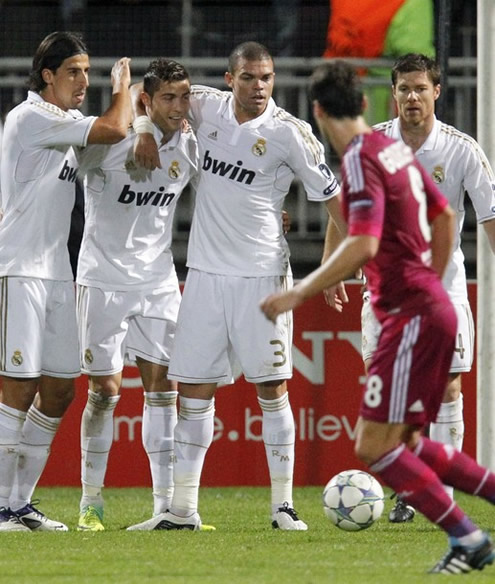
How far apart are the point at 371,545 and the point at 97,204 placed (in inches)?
93.2

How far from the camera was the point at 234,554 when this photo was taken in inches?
252

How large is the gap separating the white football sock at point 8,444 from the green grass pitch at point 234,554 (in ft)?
1.16

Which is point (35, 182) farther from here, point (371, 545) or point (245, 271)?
point (371, 545)

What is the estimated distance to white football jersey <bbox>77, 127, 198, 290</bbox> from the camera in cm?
767

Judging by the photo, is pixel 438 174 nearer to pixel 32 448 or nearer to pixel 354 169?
pixel 354 169

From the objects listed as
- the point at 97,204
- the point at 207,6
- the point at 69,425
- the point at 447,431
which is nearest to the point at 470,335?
the point at 447,431

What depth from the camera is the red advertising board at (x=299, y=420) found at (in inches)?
403

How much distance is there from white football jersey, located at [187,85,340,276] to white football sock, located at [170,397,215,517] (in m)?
0.73

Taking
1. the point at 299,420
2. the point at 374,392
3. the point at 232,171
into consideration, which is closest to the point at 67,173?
the point at 232,171

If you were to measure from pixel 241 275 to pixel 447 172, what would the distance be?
1.27 metres

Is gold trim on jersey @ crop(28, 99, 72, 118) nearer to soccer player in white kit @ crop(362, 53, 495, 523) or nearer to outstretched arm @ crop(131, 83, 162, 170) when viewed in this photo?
outstretched arm @ crop(131, 83, 162, 170)

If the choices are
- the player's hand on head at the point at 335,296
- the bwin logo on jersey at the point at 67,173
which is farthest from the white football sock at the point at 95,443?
the player's hand on head at the point at 335,296

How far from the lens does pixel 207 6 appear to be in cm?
1301

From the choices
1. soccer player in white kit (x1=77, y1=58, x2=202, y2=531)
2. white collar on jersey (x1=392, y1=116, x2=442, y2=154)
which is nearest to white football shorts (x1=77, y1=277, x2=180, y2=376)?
soccer player in white kit (x1=77, y1=58, x2=202, y2=531)
